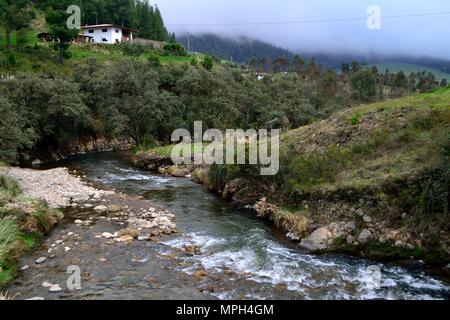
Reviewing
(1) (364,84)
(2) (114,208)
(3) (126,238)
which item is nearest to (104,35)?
(1) (364,84)

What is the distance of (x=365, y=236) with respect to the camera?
1783 cm

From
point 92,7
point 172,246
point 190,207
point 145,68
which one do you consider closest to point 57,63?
point 145,68

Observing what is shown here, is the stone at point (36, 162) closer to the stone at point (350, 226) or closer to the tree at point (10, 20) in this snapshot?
the stone at point (350, 226)

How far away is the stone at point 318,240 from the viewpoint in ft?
59.4

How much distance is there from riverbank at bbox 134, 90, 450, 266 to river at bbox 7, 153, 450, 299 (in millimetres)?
1132

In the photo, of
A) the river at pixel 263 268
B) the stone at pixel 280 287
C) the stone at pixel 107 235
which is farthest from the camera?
the stone at pixel 107 235

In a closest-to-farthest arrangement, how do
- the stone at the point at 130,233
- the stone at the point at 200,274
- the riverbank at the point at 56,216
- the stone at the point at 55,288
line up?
1. the stone at the point at 55,288
2. the stone at the point at 200,274
3. the riverbank at the point at 56,216
4. the stone at the point at 130,233

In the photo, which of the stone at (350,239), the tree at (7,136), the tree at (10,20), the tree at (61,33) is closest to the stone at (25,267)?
the stone at (350,239)

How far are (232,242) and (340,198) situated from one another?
5987 mm

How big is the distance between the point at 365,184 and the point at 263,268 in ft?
24.4

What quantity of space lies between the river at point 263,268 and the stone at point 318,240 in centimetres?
60

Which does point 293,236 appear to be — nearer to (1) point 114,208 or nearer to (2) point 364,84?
(1) point 114,208

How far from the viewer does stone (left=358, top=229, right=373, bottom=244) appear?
17.7 m
